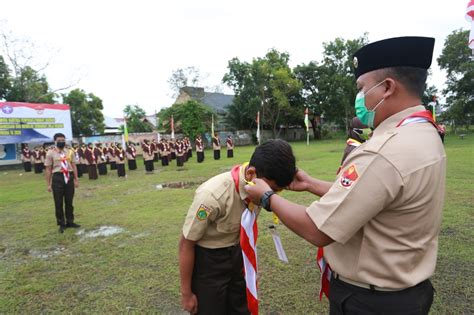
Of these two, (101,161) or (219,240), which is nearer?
(219,240)

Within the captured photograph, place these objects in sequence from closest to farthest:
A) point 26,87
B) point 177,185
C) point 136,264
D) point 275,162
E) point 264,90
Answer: point 275,162 < point 136,264 < point 177,185 < point 26,87 < point 264,90

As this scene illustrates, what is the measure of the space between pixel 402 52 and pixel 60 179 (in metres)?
6.55

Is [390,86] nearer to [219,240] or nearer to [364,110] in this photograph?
[364,110]

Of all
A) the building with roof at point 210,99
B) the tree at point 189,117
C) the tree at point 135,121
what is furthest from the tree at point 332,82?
the tree at point 135,121

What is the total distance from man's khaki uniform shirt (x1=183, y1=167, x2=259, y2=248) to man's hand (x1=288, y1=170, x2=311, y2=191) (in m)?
0.27

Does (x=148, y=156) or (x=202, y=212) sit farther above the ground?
(x=148, y=156)

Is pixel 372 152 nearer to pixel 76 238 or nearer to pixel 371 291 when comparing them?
pixel 371 291

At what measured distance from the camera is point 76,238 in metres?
5.89

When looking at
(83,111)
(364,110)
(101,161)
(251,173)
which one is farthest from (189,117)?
(364,110)

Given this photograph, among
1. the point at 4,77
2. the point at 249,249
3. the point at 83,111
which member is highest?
the point at 4,77

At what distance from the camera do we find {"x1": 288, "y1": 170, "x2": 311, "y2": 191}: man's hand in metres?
1.94

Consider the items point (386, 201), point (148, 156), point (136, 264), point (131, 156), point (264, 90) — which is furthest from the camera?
point (264, 90)

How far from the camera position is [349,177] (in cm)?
128

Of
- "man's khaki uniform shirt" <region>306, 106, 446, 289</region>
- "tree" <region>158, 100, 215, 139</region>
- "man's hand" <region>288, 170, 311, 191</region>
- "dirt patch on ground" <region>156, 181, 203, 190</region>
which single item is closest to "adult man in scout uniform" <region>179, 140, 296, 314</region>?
"man's hand" <region>288, 170, 311, 191</region>
